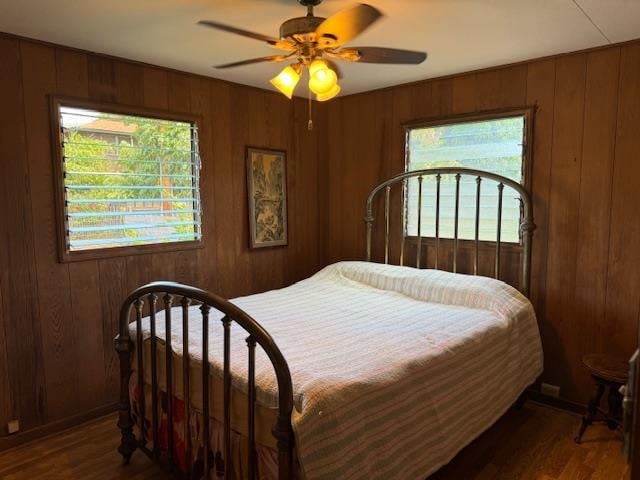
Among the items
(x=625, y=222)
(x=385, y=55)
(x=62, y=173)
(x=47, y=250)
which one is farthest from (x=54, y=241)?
(x=625, y=222)

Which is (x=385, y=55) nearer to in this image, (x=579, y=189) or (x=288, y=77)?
(x=288, y=77)

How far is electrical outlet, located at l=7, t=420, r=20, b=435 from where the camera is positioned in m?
2.48

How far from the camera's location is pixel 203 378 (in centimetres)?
177

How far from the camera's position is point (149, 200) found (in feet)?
9.82

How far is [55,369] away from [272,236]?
1795 mm

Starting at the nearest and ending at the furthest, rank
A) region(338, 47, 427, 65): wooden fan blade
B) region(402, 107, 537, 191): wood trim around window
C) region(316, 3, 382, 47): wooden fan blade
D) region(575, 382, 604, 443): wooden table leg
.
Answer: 1. region(316, 3, 382, 47): wooden fan blade
2. region(338, 47, 427, 65): wooden fan blade
3. region(575, 382, 604, 443): wooden table leg
4. region(402, 107, 537, 191): wood trim around window

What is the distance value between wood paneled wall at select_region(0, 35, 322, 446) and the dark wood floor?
20 cm

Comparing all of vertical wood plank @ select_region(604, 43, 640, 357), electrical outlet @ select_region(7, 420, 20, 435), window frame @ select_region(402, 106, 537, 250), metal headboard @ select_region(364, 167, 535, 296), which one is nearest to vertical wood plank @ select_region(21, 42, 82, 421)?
electrical outlet @ select_region(7, 420, 20, 435)

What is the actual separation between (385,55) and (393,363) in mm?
1357

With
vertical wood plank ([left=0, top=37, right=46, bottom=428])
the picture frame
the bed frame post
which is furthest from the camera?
the picture frame

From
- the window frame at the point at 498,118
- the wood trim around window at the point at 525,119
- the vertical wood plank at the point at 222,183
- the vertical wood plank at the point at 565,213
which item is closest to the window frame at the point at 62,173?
the vertical wood plank at the point at 222,183

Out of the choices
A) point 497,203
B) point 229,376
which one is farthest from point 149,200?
point 497,203

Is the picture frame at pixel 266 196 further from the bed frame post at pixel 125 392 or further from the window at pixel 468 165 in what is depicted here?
the bed frame post at pixel 125 392

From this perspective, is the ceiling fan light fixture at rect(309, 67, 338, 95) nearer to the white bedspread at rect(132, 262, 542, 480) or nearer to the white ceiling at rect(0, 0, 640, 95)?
the white ceiling at rect(0, 0, 640, 95)
